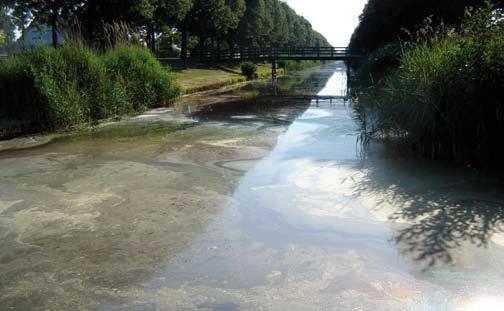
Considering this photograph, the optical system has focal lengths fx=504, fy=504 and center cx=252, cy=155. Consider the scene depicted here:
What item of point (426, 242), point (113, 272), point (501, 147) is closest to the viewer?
point (113, 272)

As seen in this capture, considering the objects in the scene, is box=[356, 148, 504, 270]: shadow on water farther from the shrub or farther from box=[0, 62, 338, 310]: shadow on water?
the shrub

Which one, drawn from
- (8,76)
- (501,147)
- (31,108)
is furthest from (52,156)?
(501,147)

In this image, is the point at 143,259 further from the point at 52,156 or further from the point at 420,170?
the point at 52,156

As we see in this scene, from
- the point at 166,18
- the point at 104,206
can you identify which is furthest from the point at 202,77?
the point at 104,206

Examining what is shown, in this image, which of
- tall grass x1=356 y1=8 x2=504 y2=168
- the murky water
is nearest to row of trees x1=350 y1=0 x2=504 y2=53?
tall grass x1=356 y1=8 x2=504 y2=168

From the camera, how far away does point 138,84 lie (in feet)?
55.1

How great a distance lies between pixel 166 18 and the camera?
117 ft

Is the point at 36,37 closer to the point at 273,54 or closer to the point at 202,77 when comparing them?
the point at 202,77

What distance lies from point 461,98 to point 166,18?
3052cm

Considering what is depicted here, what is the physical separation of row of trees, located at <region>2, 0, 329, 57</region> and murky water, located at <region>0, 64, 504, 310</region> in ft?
28.2

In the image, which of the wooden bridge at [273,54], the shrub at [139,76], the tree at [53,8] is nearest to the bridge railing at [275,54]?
the wooden bridge at [273,54]

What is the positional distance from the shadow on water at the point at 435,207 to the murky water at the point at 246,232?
2cm

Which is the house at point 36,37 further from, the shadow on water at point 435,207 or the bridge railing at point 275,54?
the bridge railing at point 275,54

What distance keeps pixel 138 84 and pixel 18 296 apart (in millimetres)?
13427
